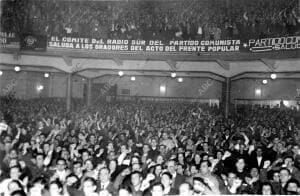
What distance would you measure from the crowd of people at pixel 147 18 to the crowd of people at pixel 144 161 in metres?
4.59

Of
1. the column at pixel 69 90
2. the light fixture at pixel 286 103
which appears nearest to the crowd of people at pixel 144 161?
the light fixture at pixel 286 103

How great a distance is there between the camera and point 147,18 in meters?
19.1

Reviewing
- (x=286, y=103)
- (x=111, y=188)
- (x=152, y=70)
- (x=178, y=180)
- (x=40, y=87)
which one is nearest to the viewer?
(x=111, y=188)

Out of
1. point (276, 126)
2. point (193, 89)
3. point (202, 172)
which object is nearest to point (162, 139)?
point (202, 172)

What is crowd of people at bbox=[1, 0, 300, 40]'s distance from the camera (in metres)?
17.6

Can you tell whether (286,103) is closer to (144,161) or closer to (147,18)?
(147,18)

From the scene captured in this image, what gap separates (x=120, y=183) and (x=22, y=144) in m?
3.32

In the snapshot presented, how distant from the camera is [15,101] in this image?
19438mm

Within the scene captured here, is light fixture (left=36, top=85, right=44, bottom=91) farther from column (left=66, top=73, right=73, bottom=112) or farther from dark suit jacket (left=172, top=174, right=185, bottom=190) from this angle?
dark suit jacket (left=172, top=174, right=185, bottom=190)

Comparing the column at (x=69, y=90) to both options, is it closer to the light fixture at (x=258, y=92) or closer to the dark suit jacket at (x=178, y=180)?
the light fixture at (x=258, y=92)

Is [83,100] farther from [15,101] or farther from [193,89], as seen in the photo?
[193,89]

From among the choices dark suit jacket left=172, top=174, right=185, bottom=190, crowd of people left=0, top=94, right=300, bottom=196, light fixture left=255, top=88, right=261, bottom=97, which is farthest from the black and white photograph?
dark suit jacket left=172, top=174, right=185, bottom=190

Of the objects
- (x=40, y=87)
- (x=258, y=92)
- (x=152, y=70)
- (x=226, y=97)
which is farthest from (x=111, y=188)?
(x=40, y=87)

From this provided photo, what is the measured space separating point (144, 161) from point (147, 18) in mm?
11241
